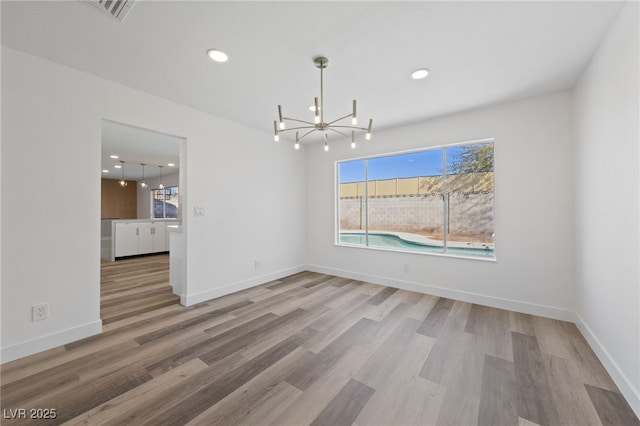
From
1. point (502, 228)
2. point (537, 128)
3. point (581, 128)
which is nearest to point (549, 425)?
point (502, 228)

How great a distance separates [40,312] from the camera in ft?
7.04

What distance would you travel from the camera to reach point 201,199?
3.30 meters

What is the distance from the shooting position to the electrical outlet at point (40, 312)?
6.93ft

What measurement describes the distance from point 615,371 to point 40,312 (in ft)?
15.0

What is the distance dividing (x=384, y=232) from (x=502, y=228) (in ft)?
5.61

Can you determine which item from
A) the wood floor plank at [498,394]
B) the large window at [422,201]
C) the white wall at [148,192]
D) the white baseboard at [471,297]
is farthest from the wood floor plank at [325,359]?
the white wall at [148,192]

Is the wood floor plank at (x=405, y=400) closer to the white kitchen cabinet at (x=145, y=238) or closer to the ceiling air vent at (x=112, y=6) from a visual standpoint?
the ceiling air vent at (x=112, y=6)

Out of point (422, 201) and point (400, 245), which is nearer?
point (422, 201)

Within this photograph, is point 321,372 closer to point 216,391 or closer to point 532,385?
point 216,391

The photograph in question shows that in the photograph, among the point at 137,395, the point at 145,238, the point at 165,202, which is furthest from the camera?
the point at 165,202

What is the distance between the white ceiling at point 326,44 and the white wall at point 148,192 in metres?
6.90

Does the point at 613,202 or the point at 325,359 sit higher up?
the point at 613,202

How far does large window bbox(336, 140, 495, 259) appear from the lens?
3.39 meters

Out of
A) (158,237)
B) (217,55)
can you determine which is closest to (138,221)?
(158,237)
